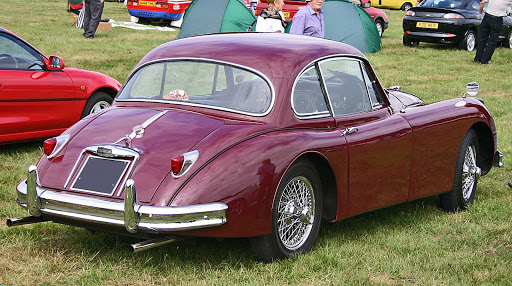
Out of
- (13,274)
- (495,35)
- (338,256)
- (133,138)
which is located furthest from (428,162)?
(495,35)

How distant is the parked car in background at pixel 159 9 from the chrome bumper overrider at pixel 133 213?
18473 mm

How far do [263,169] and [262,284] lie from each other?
26.7 inches

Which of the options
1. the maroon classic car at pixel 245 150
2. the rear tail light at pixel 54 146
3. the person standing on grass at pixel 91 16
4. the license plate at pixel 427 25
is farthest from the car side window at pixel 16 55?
the license plate at pixel 427 25

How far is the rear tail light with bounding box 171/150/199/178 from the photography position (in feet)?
14.7

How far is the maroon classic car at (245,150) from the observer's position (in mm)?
4512

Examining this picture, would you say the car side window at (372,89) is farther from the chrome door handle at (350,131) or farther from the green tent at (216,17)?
the green tent at (216,17)

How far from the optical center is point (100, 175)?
4660 millimetres

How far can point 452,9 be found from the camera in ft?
64.5

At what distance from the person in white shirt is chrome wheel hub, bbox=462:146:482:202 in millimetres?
6246

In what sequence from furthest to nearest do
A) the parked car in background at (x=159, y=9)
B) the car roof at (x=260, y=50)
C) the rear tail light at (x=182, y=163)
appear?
the parked car in background at (x=159, y=9) < the car roof at (x=260, y=50) < the rear tail light at (x=182, y=163)

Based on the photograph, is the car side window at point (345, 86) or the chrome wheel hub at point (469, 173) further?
the chrome wheel hub at point (469, 173)

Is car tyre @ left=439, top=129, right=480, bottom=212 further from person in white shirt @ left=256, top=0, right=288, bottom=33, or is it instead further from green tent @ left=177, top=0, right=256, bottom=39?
green tent @ left=177, top=0, right=256, bottom=39

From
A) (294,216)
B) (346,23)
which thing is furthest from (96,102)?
(346,23)

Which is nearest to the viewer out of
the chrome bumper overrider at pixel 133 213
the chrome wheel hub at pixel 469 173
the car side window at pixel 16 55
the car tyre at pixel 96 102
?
the chrome bumper overrider at pixel 133 213
